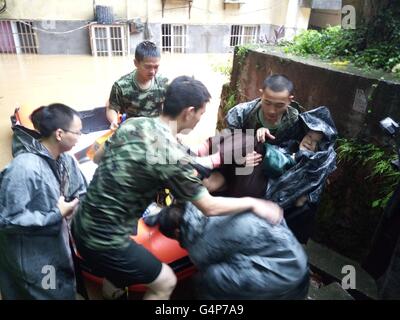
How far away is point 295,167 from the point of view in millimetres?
2551

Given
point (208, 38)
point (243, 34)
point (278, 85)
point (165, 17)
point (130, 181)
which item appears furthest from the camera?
point (243, 34)

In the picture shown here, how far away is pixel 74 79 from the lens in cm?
1044

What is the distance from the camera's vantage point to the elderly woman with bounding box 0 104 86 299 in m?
1.97

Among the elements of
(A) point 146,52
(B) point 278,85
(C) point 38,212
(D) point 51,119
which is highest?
(A) point 146,52

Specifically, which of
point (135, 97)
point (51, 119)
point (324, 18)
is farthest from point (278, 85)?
point (324, 18)

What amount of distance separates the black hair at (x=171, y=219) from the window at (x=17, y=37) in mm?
13705

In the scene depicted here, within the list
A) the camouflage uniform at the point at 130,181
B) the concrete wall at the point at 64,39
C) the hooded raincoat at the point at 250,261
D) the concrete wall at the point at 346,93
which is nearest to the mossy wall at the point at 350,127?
the concrete wall at the point at 346,93

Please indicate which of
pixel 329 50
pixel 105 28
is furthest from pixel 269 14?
pixel 329 50

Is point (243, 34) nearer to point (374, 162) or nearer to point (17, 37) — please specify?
point (17, 37)

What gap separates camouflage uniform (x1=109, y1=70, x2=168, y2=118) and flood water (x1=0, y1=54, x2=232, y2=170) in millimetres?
3029

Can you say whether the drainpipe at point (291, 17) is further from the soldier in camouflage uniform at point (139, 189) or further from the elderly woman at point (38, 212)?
the elderly woman at point (38, 212)

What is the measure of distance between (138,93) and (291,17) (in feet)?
45.9

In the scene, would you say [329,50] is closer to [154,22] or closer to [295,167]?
[295,167]
